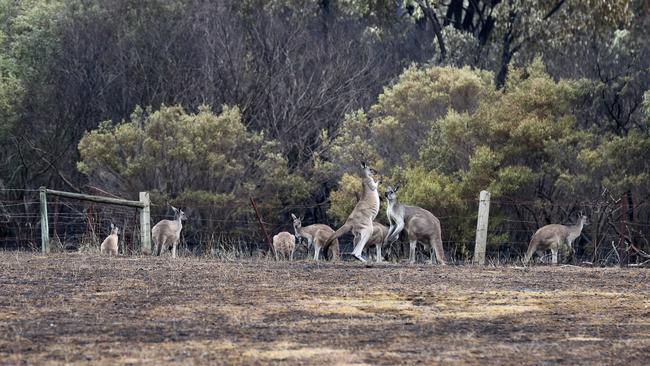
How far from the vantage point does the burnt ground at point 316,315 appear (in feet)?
36.9

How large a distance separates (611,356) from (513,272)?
9.73m

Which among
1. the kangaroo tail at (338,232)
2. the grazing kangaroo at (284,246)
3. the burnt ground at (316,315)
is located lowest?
the burnt ground at (316,315)

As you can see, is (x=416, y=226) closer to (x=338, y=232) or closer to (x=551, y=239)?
(x=338, y=232)

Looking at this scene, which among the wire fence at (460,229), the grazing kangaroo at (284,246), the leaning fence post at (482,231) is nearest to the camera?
the leaning fence post at (482,231)

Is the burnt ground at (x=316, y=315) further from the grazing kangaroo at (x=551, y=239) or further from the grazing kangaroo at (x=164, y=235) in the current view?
the grazing kangaroo at (x=164, y=235)

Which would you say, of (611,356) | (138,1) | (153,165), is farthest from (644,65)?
(611,356)

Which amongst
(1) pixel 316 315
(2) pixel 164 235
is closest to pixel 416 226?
(2) pixel 164 235

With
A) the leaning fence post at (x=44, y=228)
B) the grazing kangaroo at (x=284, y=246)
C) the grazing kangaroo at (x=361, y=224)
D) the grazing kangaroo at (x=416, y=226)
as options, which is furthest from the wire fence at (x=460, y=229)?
the grazing kangaroo at (x=361, y=224)

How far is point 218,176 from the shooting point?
37906 millimetres

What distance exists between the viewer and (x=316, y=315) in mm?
14109

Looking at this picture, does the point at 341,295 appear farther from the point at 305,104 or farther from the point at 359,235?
the point at 305,104

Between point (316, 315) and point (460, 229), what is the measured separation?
58.7ft

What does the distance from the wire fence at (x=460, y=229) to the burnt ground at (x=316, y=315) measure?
598 cm

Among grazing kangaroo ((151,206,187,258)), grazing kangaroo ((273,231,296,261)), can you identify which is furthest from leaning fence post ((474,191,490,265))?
grazing kangaroo ((151,206,187,258))
